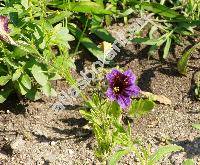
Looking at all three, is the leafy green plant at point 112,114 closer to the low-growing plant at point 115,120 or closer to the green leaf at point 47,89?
the low-growing plant at point 115,120

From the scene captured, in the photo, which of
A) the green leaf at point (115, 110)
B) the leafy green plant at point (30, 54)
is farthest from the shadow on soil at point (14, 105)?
the green leaf at point (115, 110)

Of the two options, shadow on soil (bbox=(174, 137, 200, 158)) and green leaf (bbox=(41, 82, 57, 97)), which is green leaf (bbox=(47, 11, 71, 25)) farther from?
shadow on soil (bbox=(174, 137, 200, 158))

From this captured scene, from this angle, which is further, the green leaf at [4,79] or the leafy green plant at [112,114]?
the green leaf at [4,79]

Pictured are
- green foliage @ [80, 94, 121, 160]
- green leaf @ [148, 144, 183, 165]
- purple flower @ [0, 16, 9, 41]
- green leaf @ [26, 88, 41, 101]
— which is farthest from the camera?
green leaf @ [26, 88, 41, 101]

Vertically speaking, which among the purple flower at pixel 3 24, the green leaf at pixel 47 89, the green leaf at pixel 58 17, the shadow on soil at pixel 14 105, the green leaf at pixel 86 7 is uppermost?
the purple flower at pixel 3 24

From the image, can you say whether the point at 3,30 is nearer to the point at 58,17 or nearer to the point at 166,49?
the point at 58,17

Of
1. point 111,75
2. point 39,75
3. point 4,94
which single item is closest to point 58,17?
point 39,75

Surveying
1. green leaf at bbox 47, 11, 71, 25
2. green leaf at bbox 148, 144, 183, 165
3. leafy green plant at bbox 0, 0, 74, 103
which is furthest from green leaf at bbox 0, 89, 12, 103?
green leaf at bbox 148, 144, 183, 165
